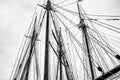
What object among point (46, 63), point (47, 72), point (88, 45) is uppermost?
point (88, 45)

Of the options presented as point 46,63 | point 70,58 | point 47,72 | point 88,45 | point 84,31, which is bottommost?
point 47,72

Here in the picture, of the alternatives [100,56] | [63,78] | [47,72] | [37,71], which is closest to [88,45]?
[100,56]

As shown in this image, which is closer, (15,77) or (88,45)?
(15,77)

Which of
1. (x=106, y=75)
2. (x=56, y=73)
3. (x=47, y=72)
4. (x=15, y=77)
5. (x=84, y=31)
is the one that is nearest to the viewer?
(x=47, y=72)

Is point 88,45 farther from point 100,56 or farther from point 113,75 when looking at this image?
point 113,75

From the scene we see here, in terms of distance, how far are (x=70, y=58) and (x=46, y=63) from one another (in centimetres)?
1250

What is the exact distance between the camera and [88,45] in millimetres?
20516

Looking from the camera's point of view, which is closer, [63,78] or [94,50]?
[94,50]

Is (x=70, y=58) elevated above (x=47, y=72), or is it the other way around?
(x=70, y=58)

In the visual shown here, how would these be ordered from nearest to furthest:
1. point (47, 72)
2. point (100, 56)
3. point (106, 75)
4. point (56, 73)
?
1. point (47, 72)
2. point (106, 75)
3. point (100, 56)
4. point (56, 73)

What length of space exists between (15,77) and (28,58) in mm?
3083

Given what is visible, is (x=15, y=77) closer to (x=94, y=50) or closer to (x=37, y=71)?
(x=37, y=71)

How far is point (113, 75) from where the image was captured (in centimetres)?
761

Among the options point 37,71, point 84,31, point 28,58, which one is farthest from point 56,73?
point 84,31
